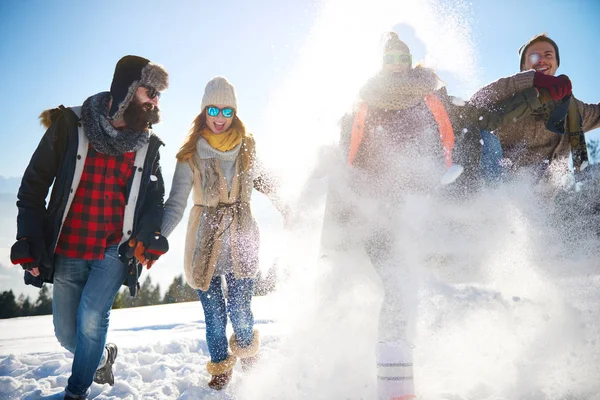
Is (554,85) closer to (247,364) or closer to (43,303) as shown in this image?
(247,364)

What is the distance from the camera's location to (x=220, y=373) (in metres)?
2.74

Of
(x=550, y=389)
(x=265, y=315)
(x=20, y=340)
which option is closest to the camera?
(x=550, y=389)

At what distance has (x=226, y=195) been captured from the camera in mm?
2799

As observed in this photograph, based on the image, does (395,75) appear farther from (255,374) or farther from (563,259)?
(255,374)

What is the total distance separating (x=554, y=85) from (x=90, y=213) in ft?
11.0

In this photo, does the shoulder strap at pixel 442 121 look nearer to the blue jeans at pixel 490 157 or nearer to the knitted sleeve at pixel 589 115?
the blue jeans at pixel 490 157

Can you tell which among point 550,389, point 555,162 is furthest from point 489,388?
point 555,162

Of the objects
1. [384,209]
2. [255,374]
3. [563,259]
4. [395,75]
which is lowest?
[255,374]

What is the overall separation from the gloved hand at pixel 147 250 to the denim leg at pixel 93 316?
0.15m

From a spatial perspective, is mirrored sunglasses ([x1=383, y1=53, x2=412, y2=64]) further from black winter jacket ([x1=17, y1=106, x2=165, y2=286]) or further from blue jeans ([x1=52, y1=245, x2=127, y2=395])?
blue jeans ([x1=52, y1=245, x2=127, y2=395])

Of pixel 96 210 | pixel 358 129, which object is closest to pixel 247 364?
pixel 96 210

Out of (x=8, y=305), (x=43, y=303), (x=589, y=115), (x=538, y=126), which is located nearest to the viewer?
(x=538, y=126)

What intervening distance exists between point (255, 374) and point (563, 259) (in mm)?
2548

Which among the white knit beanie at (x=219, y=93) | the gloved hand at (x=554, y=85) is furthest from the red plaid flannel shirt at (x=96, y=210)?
the gloved hand at (x=554, y=85)
